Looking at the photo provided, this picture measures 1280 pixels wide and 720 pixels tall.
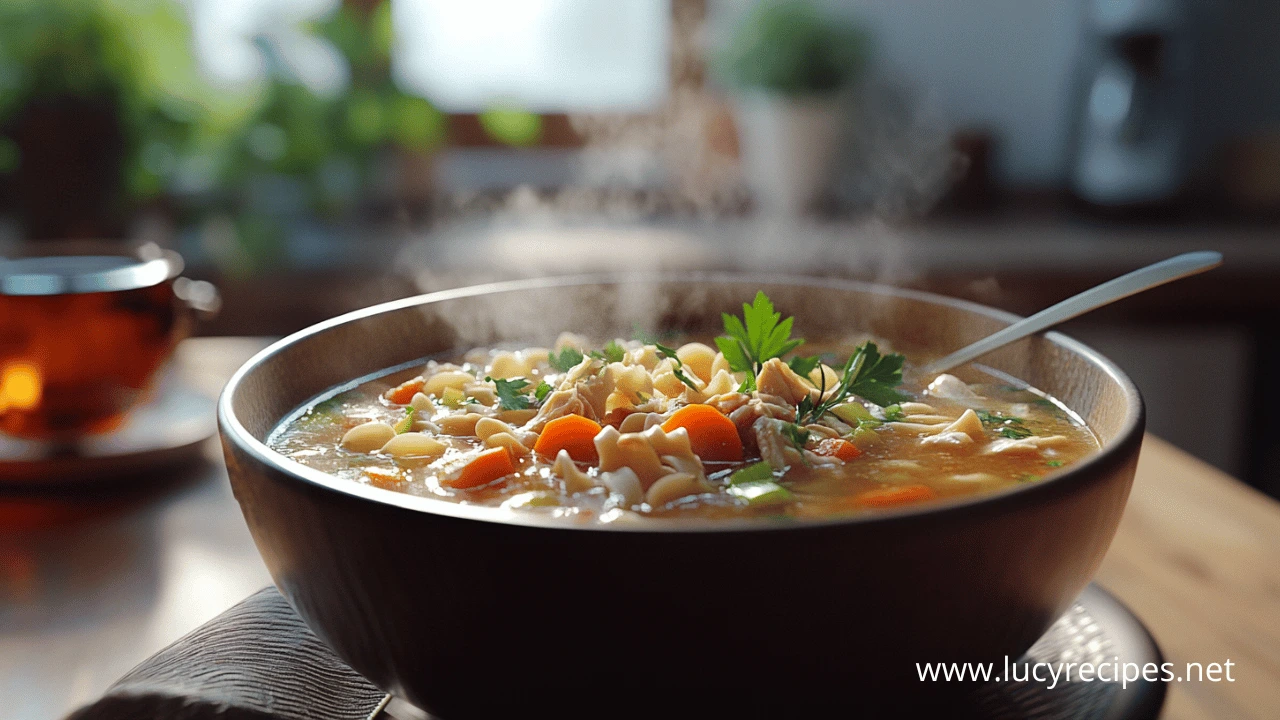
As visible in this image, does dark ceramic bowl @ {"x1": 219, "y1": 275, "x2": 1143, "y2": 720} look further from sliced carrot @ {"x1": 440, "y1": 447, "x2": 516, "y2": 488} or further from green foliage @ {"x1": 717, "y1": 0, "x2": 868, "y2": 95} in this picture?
green foliage @ {"x1": 717, "y1": 0, "x2": 868, "y2": 95}

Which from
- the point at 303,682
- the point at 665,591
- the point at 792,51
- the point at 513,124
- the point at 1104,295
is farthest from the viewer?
the point at 513,124

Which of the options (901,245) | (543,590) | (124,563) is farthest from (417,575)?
(901,245)

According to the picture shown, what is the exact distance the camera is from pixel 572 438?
0.89 m

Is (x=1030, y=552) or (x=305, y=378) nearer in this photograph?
(x=1030, y=552)

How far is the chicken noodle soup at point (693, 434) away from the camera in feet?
2.69

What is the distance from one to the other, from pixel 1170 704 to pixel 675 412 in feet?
1.49

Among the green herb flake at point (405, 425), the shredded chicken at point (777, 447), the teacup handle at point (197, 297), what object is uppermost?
the shredded chicken at point (777, 447)

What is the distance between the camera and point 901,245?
3.43 metres

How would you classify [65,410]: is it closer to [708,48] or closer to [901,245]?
[901,245]

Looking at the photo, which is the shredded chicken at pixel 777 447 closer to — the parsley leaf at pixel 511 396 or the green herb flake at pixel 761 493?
the green herb flake at pixel 761 493

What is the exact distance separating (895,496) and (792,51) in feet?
10.2

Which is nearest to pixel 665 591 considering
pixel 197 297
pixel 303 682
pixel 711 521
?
pixel 711 521

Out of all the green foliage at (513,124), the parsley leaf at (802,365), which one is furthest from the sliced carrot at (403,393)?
the green foliage at (513,124)

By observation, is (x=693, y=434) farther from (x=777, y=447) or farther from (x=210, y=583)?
(x=210, y=583)
